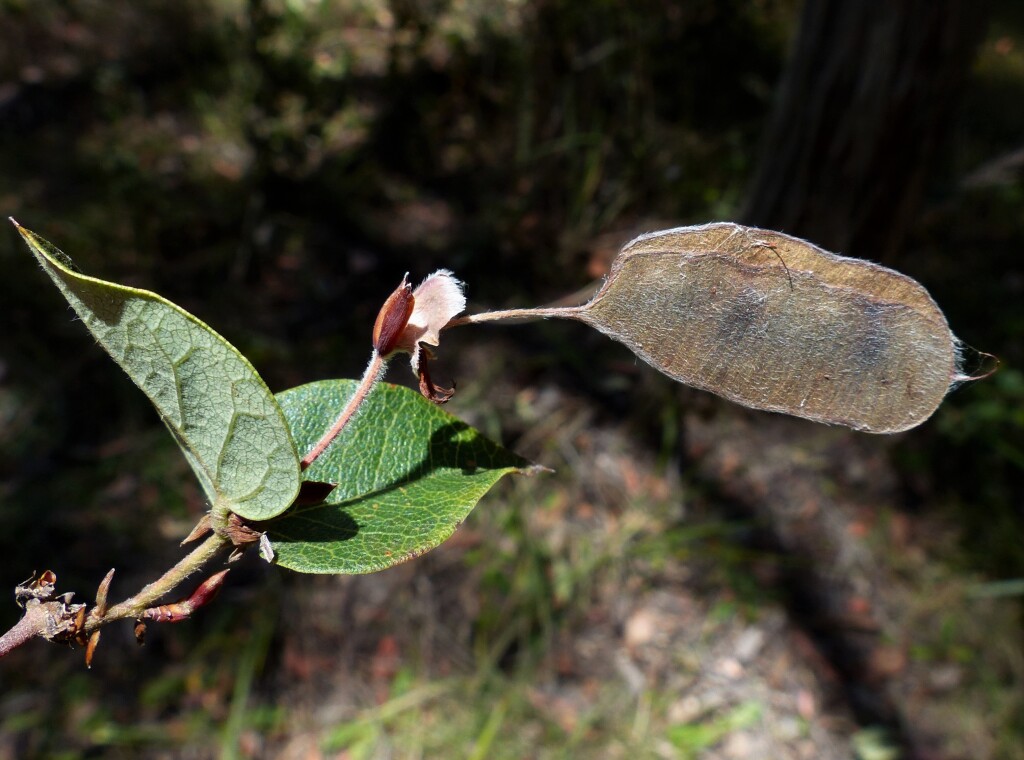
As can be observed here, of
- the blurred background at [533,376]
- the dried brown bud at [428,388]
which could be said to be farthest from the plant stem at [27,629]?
the blurred background at [533,376]

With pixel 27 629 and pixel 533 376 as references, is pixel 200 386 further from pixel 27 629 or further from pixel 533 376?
pixel 533 376

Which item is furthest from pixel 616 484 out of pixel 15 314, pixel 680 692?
pixel 15 314

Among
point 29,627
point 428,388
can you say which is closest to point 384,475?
point 428,388

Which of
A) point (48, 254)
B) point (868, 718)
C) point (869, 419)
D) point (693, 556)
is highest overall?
point (48, 254)

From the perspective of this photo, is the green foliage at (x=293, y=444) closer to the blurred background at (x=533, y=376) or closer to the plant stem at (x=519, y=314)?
the plant stem at (x=519, y=314)

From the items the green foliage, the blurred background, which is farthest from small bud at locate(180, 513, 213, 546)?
the blurred background

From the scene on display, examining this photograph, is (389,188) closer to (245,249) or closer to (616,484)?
(245,249)
